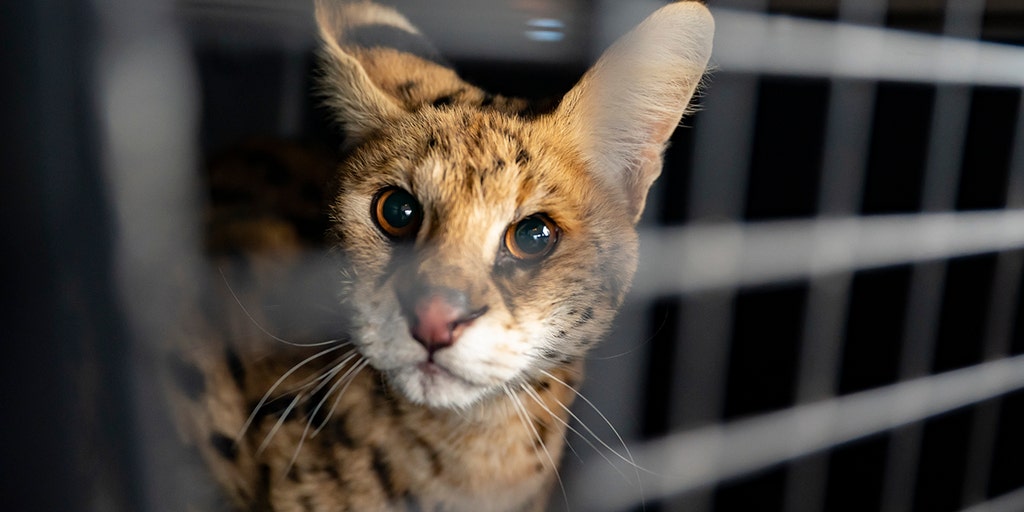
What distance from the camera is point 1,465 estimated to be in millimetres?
380

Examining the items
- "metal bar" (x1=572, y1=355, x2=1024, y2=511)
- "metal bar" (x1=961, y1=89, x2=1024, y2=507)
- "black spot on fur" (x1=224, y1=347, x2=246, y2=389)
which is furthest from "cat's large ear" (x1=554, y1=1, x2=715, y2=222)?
"metal bar" (x1=961, y1=89, x2=1024, y2=507)

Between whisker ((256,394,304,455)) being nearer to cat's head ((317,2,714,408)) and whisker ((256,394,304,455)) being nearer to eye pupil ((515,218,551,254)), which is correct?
cat's head ((317,2,714,408))

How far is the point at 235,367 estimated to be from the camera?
70cm

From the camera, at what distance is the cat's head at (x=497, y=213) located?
1.61 ft

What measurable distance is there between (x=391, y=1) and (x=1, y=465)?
1.61ft

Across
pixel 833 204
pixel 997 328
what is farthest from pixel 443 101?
pixel 997 328

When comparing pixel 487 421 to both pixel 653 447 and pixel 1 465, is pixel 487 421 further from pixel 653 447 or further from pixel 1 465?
pixel 1 465

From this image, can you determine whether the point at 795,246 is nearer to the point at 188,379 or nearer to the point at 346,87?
the point at 346,87

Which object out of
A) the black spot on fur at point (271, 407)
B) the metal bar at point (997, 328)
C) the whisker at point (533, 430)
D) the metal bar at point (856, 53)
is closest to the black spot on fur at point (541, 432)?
the whisker at point (533, 430)

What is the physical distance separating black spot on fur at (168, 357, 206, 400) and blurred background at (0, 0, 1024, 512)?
0.05m

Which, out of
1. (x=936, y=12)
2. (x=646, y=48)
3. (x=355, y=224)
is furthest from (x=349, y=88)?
(x=936, y=12)

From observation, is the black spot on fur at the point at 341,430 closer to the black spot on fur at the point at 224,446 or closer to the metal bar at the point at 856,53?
the black spot on fur at the point at 224,446

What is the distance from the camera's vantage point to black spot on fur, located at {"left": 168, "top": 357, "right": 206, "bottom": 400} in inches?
26.1

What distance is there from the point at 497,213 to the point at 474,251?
0.03 metres
